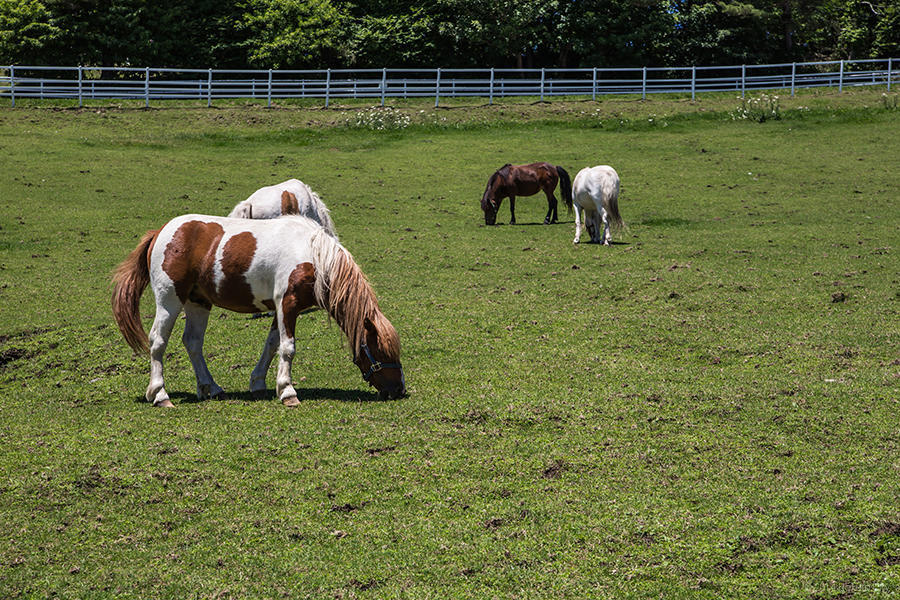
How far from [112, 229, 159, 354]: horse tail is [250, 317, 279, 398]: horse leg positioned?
108 centimetres

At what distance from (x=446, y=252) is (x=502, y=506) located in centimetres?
1125

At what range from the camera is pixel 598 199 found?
55.6 feet

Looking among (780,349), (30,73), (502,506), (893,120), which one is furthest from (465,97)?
(502,506)

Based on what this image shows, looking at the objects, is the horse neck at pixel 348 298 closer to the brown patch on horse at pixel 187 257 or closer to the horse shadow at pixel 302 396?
the horse shadow at pixel 302 396

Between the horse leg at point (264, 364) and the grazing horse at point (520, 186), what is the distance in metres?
12.4

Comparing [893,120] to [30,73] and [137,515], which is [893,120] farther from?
[30,73]

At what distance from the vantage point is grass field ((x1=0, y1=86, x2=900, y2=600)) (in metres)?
5.09

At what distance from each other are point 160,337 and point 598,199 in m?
10.8

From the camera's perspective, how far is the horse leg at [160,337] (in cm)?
809

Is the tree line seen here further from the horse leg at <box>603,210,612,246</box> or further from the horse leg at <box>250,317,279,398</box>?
the horse leg at <box>250,317,279,398</box>

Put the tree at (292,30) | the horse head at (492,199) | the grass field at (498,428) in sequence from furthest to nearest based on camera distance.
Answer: the tree at (292,30)
the horse head at (492,199)
the grass field at (498,428)

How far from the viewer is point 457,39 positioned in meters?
45.8

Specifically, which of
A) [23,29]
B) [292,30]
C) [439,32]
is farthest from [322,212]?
[23,29]

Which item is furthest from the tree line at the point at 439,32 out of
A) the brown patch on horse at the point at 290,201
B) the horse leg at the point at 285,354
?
the horse leg at the point at 285,354
